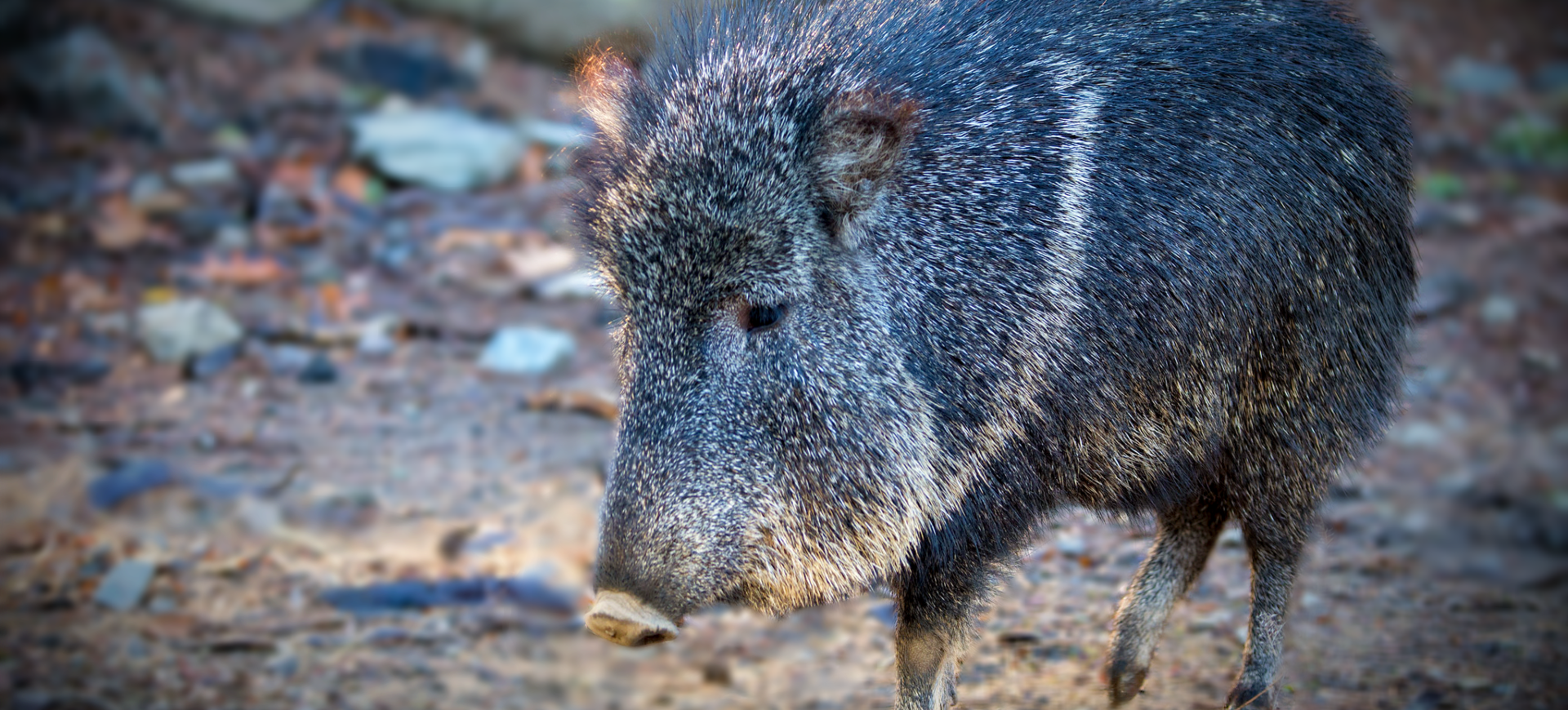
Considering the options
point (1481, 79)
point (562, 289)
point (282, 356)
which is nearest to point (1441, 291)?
point (1481, 79)

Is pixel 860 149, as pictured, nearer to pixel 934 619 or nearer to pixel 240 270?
pixel 934 619

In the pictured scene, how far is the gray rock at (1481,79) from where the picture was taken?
6406 mm

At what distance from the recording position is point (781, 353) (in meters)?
2.14

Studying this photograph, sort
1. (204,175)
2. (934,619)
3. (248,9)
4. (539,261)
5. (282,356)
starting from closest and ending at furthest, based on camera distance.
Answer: (934,619) < (282,356) < (539,261) < (204,175) < (248,9)

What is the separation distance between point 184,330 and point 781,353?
3.12 meters

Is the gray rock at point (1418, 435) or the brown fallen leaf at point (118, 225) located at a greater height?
the brown fallen leaf at point (118, 225)

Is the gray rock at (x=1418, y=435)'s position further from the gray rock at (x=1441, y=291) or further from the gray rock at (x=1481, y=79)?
the gray rock at (x=1481, y=79)

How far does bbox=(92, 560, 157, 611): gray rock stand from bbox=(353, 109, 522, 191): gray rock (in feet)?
8.41

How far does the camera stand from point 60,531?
3477mm

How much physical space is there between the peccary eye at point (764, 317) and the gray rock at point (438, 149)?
146 inches

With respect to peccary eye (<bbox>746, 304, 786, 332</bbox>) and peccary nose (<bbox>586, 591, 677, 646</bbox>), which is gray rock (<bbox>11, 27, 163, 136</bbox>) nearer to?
peccary eye (<bbox>746, 304, 786, 332</bbox>)

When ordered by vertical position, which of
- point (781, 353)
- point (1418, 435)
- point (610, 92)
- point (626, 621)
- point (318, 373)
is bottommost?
point (1418, 435)

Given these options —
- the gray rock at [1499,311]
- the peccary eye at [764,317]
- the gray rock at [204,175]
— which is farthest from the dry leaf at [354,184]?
the gray rock at [1499,311]

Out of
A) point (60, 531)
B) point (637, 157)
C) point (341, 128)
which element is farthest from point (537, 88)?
point (637, 157)
